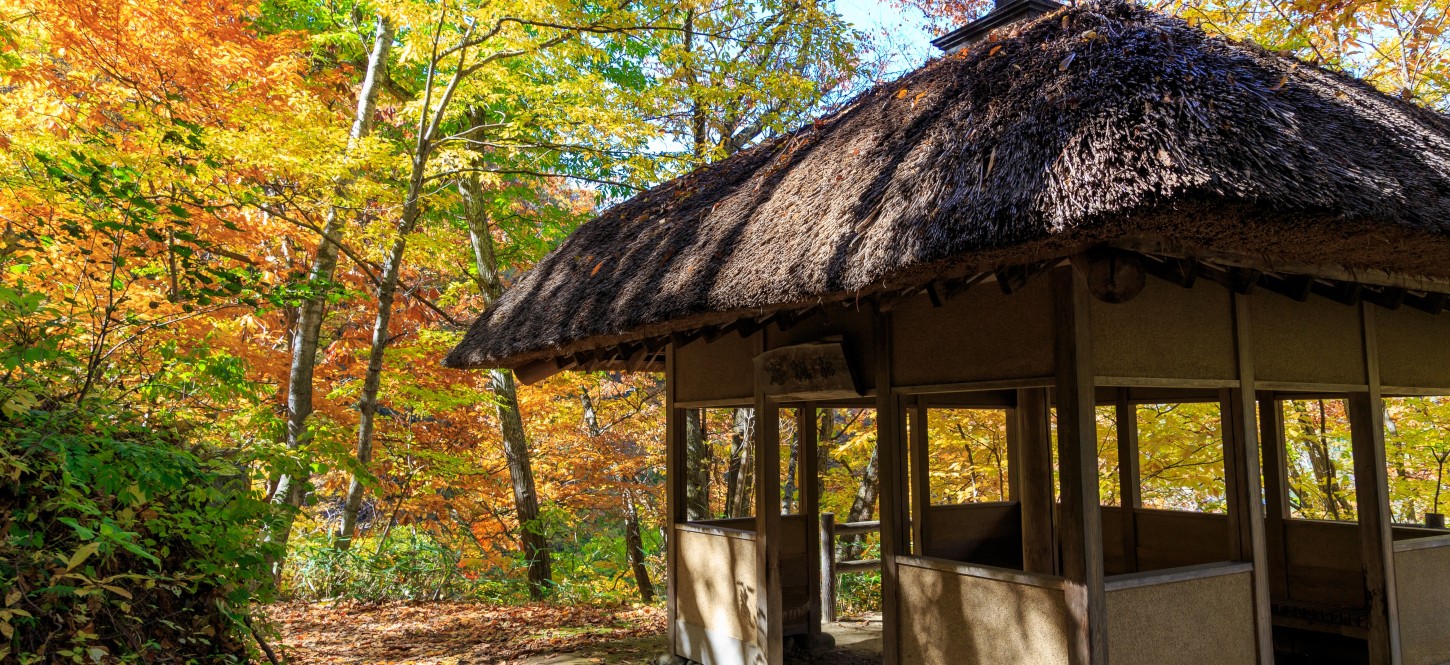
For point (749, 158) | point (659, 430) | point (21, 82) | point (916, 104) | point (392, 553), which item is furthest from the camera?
point (659, 430)

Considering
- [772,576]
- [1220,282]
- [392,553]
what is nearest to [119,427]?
[772,576]

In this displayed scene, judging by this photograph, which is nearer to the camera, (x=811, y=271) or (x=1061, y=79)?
(x=1061, y=79)

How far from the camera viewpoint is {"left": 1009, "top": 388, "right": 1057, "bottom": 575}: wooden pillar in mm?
6555

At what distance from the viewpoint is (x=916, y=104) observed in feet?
16.0

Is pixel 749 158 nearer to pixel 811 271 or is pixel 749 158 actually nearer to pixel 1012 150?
pixel 811 271

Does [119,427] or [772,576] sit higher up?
[119,427]

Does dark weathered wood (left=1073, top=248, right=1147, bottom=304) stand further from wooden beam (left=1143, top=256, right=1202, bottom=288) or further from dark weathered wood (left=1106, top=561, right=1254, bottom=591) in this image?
dark weathered wood (left=1106, top=561, right=1254, bottom=591)

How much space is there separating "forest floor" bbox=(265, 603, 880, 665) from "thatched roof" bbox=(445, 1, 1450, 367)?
2897 millimetres

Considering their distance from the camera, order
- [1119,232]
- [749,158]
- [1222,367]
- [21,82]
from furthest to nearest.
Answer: [21,82]
[749,158]
[1222,367]
[1119,232]

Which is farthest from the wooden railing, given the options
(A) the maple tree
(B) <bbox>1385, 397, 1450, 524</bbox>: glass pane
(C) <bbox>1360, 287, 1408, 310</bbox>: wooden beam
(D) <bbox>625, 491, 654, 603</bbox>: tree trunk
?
(B) <bbox>1385, 397, 1450, 524</bbox>: glass pane

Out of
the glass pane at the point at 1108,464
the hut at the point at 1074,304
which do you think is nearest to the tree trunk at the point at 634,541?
the hut at the point at 1074,304

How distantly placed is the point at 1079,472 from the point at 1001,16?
3655 millimetres

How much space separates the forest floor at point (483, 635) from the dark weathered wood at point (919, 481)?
5.50 ft

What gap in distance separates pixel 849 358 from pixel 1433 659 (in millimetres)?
3941
